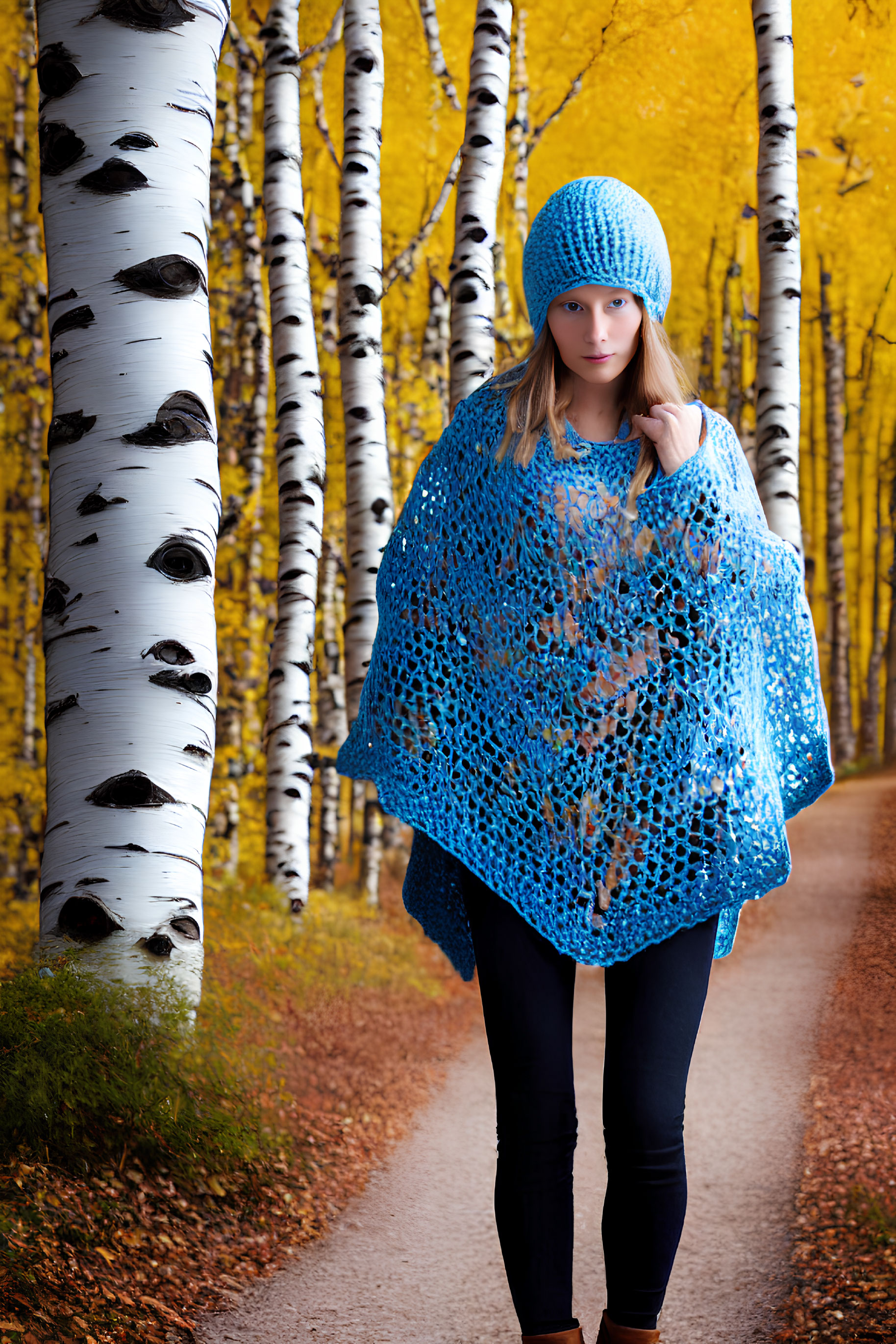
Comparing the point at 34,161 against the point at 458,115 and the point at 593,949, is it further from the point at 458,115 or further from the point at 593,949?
the point at 593,949

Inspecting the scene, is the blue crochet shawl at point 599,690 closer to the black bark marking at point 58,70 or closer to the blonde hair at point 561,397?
the blonde hair at point 561,397

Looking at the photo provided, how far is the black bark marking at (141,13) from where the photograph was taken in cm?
262

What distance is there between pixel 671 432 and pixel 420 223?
7.47m

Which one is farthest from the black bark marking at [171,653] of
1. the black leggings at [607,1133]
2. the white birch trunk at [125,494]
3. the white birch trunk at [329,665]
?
the white birch trunk at [329,665]

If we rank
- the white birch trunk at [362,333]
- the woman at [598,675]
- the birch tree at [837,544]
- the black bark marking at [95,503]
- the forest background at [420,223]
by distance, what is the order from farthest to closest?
1. the birch tree at [837,544]
2. the forest background at [420,223]
3. the white birch trunk at [362,333]
4. the black bark marking at [95,503]
5. the woman at [598,675]

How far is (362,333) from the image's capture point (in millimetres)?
5660

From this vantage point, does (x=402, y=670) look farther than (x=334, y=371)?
No

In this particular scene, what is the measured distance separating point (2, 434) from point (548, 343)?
8.59 m

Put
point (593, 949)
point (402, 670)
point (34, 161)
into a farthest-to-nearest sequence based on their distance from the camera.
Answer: point (34, 161) < point (402, 670) < point (593, 949)

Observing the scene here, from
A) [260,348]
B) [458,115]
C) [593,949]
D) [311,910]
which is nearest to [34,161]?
[260,348]

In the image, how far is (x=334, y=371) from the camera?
871 cm

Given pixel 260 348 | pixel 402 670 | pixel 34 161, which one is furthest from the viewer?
pixel 34 161

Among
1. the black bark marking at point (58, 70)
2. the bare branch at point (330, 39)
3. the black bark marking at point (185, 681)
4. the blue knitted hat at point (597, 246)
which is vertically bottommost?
the black bark marking at point (185, 681)

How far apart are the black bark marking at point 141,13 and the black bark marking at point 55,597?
4.78 ft
